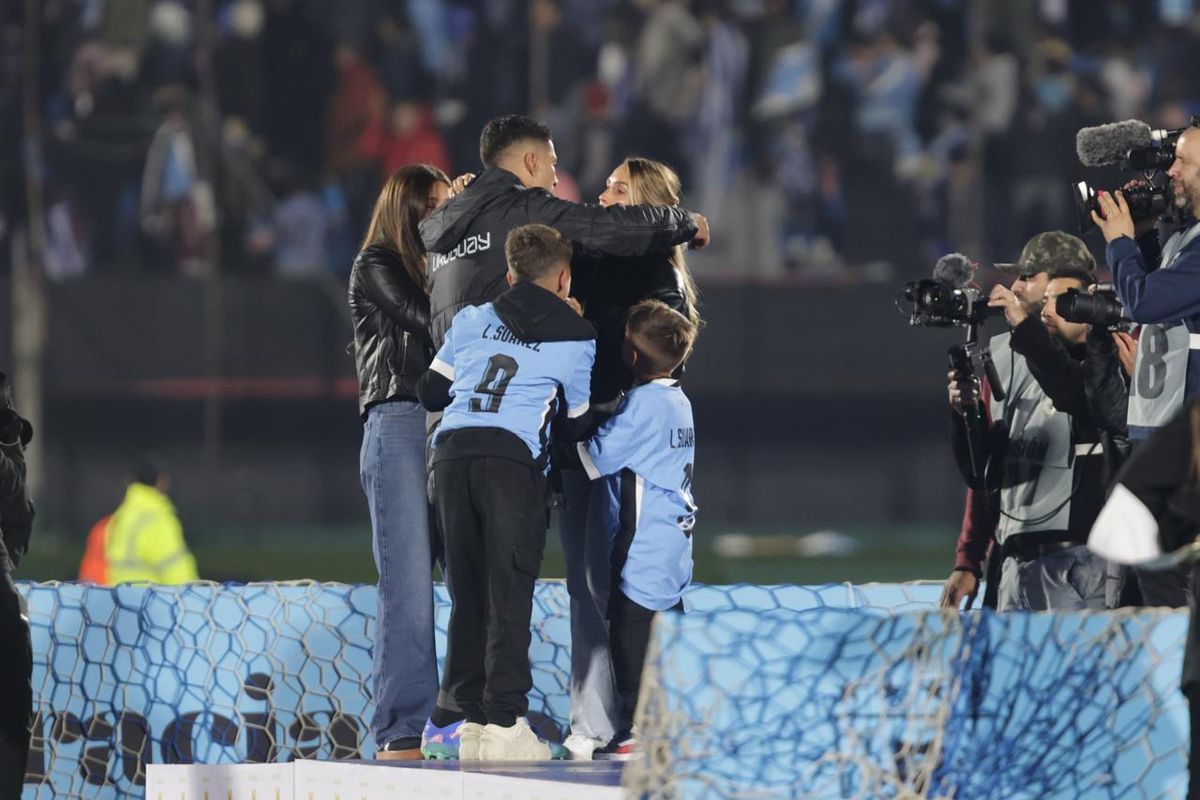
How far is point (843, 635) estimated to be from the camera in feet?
13.1

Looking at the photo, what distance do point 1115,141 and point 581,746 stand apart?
214cm

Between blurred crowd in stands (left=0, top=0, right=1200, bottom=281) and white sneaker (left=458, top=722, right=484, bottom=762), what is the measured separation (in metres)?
9.93

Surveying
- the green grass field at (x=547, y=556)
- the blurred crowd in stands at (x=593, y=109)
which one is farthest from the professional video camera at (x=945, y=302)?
the blurred crowd in stands at (x=593, y=109)

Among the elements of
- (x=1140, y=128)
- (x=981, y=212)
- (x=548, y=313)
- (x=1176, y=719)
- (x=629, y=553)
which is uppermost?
(x=981, y=212)

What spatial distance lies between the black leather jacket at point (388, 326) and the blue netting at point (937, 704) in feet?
5.59

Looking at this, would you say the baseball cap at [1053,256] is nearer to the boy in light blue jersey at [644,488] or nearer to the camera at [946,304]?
the camera at [946,304]

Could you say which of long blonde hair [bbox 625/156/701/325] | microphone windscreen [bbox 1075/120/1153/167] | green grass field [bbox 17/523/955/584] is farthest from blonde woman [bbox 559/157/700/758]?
green grass field [bbox 17/523/955/584]

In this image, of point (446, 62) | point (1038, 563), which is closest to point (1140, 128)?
point (1038, 563)

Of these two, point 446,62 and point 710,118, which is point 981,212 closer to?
point 710,118

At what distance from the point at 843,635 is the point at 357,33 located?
12.2 metres

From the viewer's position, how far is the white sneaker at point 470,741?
4660 millimetres

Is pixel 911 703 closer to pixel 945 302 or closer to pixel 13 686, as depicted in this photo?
pixel 945 302

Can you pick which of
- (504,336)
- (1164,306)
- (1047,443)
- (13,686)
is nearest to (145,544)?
(13,686)

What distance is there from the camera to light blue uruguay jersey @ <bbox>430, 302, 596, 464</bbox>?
15.8 feet
